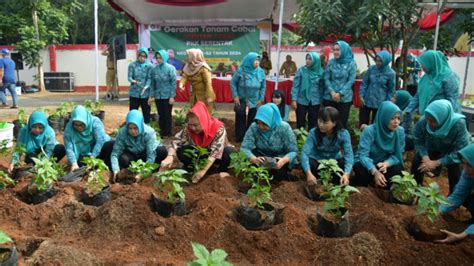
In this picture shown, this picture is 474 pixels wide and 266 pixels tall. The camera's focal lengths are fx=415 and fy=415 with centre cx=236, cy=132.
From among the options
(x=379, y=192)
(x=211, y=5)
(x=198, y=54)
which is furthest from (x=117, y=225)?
(x=211, y=5)

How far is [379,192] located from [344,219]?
115 cm

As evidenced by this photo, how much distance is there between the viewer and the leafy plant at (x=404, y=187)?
314 centimetres

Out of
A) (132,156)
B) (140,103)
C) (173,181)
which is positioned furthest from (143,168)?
(140,103)

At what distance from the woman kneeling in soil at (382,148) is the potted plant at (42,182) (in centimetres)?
279

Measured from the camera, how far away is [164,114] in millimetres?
6543

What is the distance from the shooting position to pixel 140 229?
3.04m

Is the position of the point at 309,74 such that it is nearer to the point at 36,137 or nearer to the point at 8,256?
the point at 36,137

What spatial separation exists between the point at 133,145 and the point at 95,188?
2.90 feet

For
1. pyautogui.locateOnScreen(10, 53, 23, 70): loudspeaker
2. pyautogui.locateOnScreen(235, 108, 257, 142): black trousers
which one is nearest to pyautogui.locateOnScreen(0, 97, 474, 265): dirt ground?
pyautogui.locateOnScreen(235, 108, 257, 142): black trousers

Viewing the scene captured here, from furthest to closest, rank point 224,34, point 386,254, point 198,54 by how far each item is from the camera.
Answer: point 224,34, point 198,54, point 386,254

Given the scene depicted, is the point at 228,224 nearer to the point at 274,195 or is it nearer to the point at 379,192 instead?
the point at 274,195

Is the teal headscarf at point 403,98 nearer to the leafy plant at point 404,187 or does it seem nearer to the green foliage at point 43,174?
the leafy plant at point 404,187

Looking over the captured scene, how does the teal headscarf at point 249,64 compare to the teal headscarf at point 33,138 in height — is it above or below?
above

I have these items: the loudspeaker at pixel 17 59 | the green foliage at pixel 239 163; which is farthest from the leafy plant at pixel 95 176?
the loudspeaker at pixel 17 59
